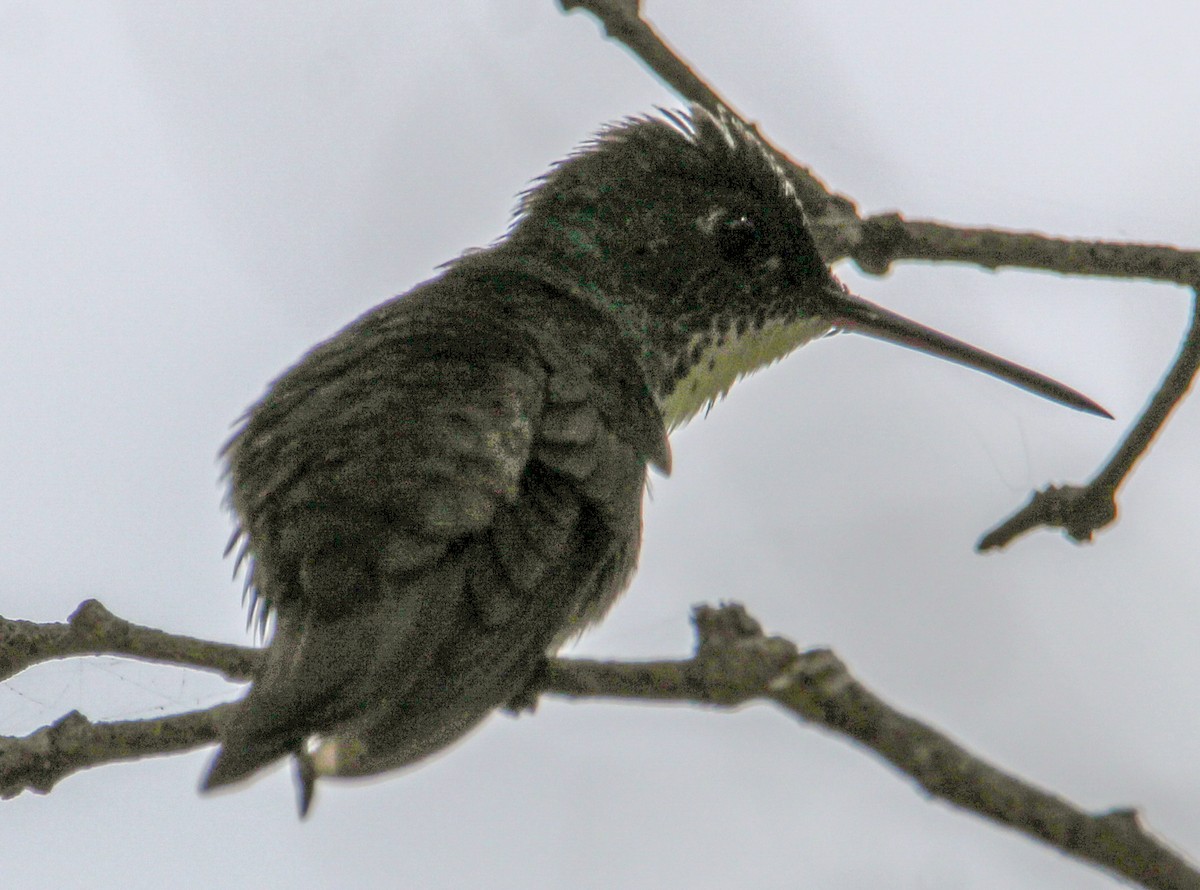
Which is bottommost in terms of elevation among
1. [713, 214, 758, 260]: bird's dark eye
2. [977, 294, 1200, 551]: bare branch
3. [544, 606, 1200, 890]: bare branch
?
[977, 294, 1200, 551]: bare branch

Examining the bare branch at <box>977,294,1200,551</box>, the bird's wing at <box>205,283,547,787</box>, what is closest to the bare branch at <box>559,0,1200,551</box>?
the bare branch at <box>977,294,1200,551</box>

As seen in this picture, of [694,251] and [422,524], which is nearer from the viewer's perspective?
[422,524]

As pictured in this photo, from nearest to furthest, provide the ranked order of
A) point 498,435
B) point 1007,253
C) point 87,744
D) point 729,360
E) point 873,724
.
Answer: point 873,724 → point 498,435 → point 87,744 → point 1007,253 → point 729,360

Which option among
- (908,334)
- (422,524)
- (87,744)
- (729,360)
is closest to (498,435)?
(422,524)

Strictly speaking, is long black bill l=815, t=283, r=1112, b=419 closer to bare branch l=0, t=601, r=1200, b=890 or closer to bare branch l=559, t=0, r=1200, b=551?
bare branch l=559, t=0, r=1200, b=551

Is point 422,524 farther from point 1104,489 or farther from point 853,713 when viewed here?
point 1104,489

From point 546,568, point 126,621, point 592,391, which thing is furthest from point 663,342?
point 126,621

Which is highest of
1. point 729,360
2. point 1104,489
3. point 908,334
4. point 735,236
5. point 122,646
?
point 122,646

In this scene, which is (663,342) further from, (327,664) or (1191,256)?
(327,664)
